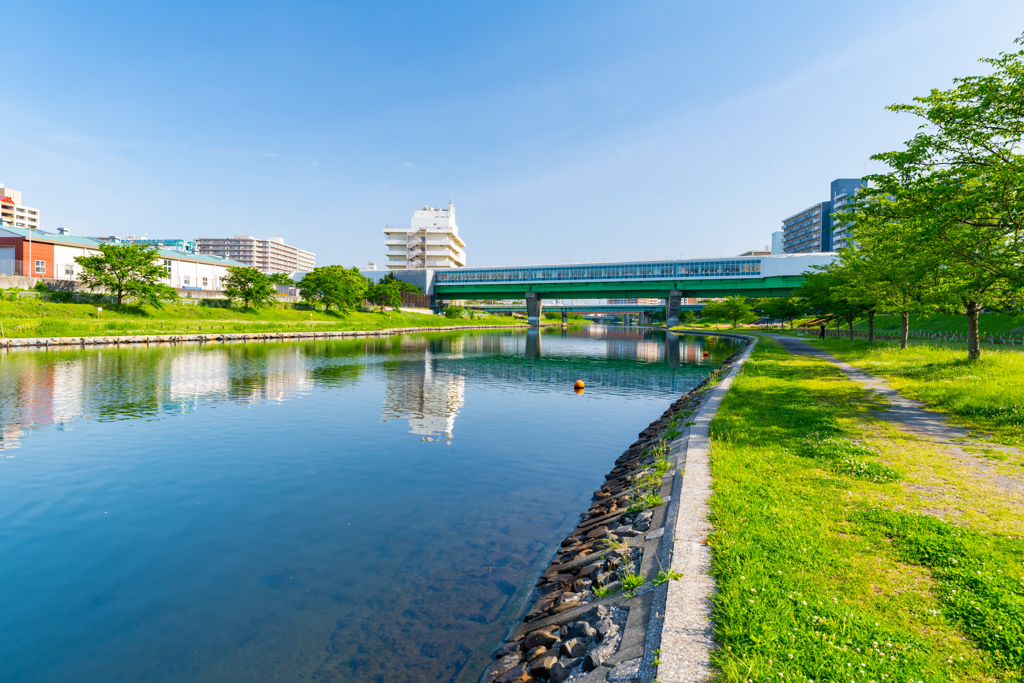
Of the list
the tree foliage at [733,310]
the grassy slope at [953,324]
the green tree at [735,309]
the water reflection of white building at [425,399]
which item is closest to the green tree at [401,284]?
the tree foliage at [733,310]

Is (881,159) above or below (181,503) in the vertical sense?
above


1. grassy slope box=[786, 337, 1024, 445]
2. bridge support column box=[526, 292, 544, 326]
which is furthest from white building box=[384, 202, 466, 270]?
grassy slope box=[786, 337, 1024, 445]

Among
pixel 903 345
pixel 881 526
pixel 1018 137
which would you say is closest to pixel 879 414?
pixel 1018 137

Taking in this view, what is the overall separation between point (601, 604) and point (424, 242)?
191 m

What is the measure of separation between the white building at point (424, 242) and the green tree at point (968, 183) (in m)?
174

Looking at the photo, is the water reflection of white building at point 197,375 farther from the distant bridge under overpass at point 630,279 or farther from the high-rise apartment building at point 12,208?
the high-rise apartment building at point 12,208

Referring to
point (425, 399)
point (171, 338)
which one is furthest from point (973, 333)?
point (171, 338)

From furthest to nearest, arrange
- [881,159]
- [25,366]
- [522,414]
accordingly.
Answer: [25,366], [522,414], [881,159]

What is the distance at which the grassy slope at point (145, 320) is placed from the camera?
182 ft

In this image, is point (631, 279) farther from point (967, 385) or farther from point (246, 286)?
point (967, 385)

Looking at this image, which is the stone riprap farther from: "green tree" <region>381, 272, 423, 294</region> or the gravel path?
"green tree" <region>381, 272, 423, 294</region>

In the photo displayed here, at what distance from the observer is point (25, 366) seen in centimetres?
3609

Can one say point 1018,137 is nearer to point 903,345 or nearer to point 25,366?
point 903,345

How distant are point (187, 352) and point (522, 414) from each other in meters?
40.0
